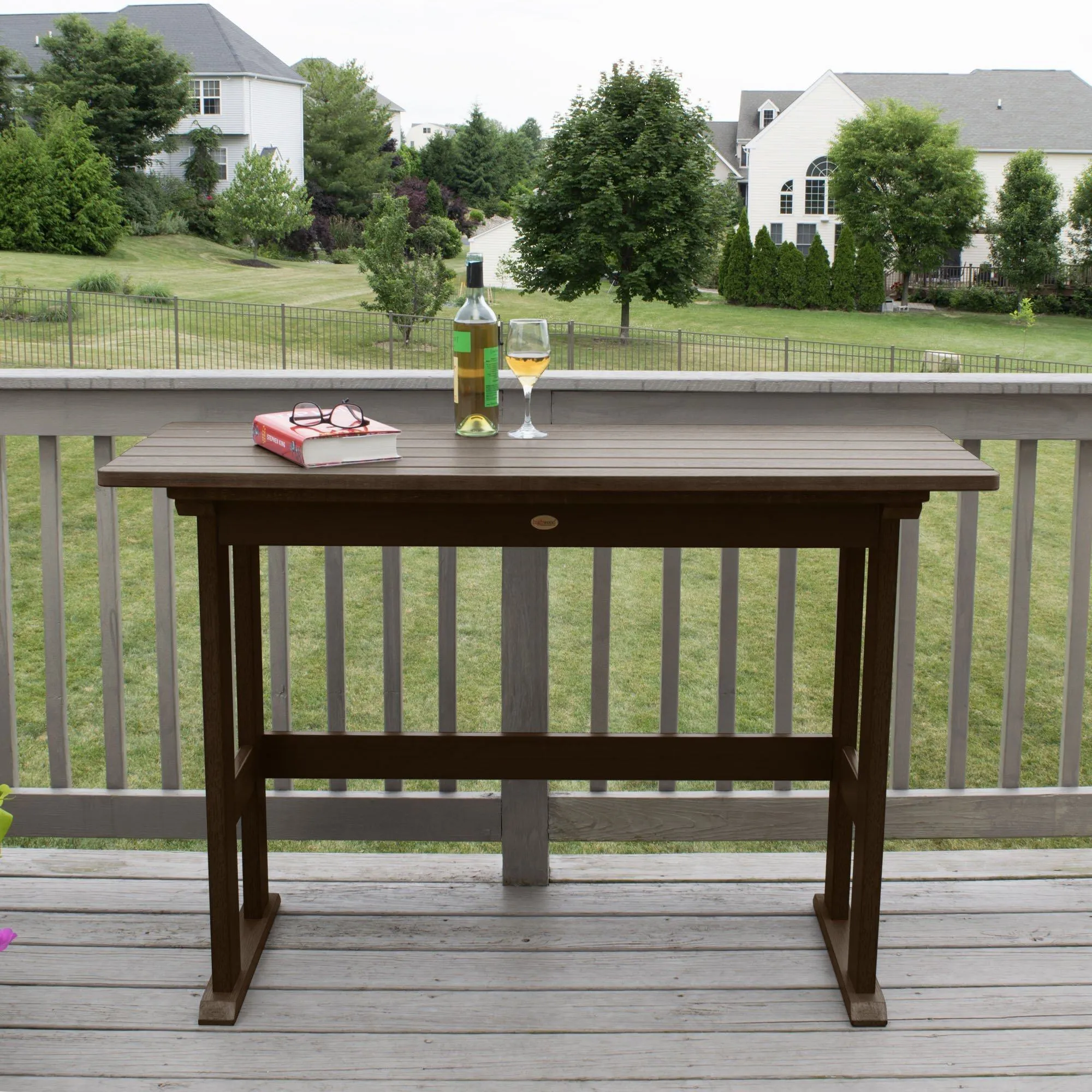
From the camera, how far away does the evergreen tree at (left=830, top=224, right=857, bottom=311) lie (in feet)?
107

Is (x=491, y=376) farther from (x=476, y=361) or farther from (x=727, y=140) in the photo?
(x=727, y=140)

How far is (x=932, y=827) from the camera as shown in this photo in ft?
6.91

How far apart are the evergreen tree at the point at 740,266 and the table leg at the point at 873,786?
32.3 m

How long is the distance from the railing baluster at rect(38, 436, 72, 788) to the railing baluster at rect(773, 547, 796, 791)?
1.22 meters

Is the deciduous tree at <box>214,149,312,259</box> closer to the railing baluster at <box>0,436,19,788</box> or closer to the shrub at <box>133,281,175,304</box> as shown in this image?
the shrub at <box>133,281,175,304</box>

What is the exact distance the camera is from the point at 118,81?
34.9 meters

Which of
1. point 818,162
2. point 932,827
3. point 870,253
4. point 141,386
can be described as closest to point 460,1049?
point 932,827

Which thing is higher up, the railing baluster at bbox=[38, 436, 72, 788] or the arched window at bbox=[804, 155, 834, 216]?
the arched window at bbox=[804, 155, 834, 216]

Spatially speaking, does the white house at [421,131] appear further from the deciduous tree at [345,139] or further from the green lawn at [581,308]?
the green lawn at [581,308]

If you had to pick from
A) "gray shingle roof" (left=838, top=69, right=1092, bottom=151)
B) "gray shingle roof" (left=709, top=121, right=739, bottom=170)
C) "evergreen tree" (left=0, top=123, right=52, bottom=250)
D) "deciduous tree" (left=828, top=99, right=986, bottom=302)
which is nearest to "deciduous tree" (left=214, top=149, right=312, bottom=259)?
"evergreen tree" (left=0, top=123, right=52, bottom=250)

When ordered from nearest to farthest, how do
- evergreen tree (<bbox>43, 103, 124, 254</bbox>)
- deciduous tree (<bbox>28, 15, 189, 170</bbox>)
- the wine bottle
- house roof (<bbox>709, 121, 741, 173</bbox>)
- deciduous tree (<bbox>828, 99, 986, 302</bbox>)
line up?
the wine bottle < evergreen tree (<bbox>43, 103, 124, 254</bbox>) < deciduous tree (<bbox>28, 15, 189, 170</bbox>) < deciduous tree (<bbox>828, 99, 986, 302</bbox>) < house roof (<bbox>709, 121, 741, 173</bbox>)

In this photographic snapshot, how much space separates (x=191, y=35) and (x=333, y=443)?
45010mm

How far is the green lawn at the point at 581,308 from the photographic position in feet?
82.9

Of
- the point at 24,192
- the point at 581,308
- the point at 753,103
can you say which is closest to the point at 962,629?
the point at 24,192
